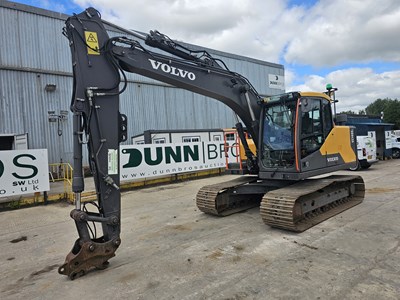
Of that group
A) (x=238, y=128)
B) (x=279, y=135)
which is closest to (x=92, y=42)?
(x=238, y=128)

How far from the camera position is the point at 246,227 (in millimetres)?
5766

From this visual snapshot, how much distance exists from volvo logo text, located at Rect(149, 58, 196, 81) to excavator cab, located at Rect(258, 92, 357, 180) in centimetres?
203

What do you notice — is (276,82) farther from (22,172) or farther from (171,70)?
(171,70)

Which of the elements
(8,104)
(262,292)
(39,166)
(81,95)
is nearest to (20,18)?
(8,104)

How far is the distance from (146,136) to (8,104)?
8088mm

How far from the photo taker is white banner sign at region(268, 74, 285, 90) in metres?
31.6

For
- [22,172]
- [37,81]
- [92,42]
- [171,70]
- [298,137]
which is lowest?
[22,172]

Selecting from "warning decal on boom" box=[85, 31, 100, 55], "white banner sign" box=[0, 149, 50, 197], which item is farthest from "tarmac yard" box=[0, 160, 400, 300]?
"warning decal on boom" box=[85, 31, 100, 55]

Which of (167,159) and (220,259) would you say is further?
(167,159)

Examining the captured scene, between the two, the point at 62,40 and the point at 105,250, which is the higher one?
the point at 62,40

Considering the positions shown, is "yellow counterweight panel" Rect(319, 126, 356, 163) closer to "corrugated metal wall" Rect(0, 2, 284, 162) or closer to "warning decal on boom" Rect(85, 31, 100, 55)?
"warning decal on boom" Rect(85, 31, 100, 55)

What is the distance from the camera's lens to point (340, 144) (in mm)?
6863

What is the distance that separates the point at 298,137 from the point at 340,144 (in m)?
1.74

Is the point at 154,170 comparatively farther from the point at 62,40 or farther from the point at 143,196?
the point at 62,40
